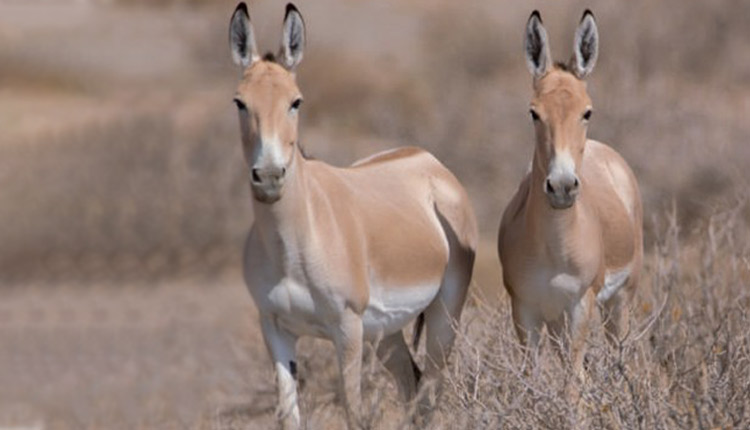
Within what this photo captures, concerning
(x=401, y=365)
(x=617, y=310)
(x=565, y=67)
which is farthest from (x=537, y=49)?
(x=401, y=365)

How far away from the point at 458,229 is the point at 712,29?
16.1 metres

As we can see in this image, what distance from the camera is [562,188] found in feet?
25.4

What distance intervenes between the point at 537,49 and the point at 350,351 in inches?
67.5

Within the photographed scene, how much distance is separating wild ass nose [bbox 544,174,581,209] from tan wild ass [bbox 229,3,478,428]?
2.83ft

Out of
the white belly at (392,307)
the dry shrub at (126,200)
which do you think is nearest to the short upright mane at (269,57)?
the white belly at (392,307)

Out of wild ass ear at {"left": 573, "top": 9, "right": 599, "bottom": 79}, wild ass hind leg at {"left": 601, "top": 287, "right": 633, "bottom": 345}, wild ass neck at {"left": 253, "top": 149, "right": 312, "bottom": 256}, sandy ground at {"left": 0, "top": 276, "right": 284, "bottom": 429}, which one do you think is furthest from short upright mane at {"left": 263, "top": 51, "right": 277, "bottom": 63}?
wild ass hind leg at {"left": 601, "top": 287, "right": 633, "bottom": 345}

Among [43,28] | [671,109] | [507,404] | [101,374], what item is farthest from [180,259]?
[43,28]

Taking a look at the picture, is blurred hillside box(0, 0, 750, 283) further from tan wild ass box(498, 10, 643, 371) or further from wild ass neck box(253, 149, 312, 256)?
wild ass neck box(253, 149, 312, 256)

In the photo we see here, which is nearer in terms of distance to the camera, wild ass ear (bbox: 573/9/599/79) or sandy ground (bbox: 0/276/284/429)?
wild ass ear (bbox: 573/9/599/79)

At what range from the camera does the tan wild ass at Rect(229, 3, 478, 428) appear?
773 centimetres

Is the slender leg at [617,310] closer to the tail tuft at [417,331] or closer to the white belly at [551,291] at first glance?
the white belly at [551,291]

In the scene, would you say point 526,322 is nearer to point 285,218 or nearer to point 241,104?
point 285,218

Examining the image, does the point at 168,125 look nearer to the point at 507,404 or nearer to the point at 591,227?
the point at 591,227

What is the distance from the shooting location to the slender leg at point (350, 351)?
788 cm
